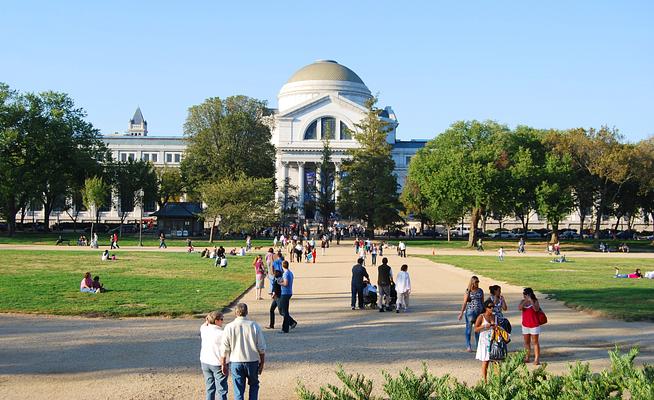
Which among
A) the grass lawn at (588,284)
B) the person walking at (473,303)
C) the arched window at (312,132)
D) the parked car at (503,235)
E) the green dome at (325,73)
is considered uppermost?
the green dome at (325,73)

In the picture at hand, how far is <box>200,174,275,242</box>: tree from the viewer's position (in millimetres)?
68125

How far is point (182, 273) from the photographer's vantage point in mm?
34438

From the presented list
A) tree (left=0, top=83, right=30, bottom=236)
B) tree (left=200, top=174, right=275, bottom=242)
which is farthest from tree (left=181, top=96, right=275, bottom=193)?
tree (left=0, top=83, right=30, bottom=236)

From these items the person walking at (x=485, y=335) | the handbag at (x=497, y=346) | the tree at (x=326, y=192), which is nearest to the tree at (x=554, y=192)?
the tree at (x=326, y=192)

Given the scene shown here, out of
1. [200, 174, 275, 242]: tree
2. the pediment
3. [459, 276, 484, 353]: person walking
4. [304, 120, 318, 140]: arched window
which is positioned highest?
the pediment

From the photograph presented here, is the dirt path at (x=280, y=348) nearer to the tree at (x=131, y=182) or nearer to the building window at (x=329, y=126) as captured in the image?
the tree at (x=131, y=182)

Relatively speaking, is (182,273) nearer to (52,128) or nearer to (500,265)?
(500,265)

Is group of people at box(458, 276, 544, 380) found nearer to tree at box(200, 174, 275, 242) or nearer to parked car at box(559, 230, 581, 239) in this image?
tree at box(200, 174, 275, 242)

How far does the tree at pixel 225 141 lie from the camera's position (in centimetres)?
7819

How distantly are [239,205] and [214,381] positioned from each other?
5756cm

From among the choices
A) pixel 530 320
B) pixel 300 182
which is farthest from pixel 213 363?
pixel 300 182

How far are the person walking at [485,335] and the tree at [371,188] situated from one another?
6295 centimetres

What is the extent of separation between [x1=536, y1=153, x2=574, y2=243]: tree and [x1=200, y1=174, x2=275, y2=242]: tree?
26.7 m

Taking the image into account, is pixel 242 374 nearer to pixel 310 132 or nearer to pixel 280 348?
pixel 280 348
